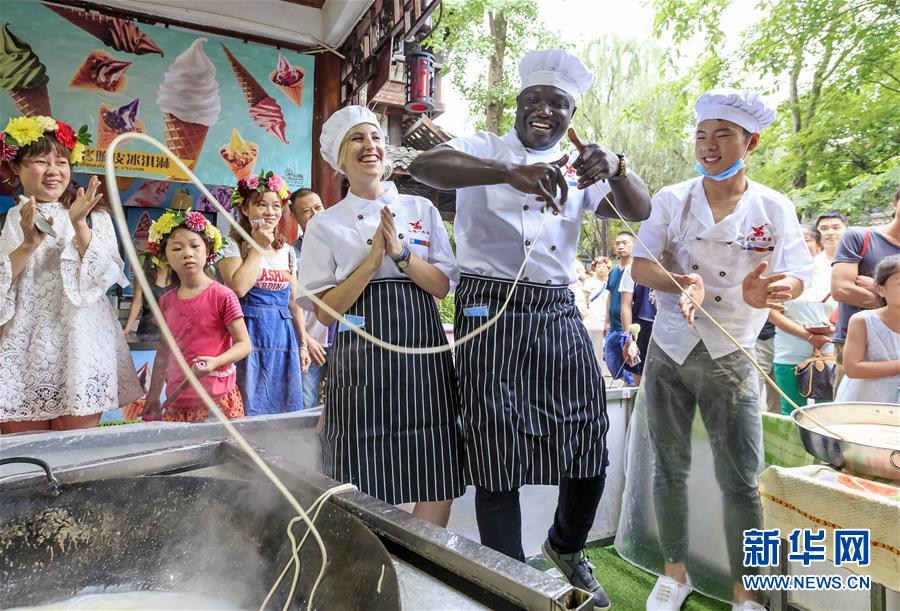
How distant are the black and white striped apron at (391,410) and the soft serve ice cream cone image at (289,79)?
3.82 metres

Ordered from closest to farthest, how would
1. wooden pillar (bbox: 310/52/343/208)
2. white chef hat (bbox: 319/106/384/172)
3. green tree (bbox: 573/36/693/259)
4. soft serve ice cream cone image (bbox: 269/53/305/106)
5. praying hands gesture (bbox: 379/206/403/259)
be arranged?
praying hands gesture (bbox: 379/206/403/259) → white chef hat (bbox: 319/106/384/172) → soft serve ice cream cone image (bbox: 269/53/305/106) → wooden pillar (bbox: 310/52/343/208) → green tree (bbox: 573/36/693/259)

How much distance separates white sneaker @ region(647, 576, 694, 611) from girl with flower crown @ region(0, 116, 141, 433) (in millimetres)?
2730

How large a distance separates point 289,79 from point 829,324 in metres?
4.90

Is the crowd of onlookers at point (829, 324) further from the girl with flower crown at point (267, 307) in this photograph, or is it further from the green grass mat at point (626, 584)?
the girl with flower crown at point (267, 307)

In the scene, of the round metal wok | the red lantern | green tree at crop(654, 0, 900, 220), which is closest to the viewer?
the round metal wok

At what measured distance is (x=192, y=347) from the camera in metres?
2.76

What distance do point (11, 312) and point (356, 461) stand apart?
73.6 inches

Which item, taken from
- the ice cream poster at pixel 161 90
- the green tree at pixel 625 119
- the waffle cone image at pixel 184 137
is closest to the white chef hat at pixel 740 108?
the ice cream poster at pixel 161 90

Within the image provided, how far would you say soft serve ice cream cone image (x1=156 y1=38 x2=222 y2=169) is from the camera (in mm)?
4828

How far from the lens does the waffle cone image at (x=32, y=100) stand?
4336 mm

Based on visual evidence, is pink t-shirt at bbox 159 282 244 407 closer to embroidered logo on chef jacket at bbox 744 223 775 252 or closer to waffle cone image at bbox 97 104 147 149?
embroidered logo on chef jacket at bbox 744 223 775 252

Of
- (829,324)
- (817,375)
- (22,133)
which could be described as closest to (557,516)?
(817,375)

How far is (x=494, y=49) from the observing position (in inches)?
494

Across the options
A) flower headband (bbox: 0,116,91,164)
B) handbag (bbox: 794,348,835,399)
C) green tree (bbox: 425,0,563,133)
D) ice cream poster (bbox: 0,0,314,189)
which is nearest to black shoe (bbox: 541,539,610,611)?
handbag (bbox: 794,348,835,399)
